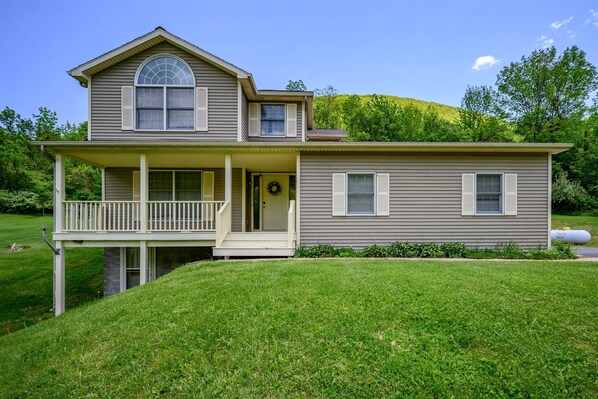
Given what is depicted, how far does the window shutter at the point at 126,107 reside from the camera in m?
10.0

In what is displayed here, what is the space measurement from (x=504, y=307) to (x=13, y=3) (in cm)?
3019

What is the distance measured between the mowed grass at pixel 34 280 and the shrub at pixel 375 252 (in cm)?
919

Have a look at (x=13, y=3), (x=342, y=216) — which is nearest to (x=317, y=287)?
(x=342, y=216)

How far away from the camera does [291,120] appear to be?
11.7m

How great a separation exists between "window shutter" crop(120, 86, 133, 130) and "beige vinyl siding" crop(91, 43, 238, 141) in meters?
0.15

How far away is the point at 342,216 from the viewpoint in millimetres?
9195

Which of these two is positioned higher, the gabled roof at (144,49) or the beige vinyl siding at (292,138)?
the gabled roof at (144,49)

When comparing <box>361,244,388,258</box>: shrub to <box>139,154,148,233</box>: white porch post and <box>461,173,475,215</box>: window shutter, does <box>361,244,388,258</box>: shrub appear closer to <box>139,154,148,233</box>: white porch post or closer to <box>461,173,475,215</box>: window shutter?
<box>461,173,475,215</box>: window shutter

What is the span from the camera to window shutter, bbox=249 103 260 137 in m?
11.6

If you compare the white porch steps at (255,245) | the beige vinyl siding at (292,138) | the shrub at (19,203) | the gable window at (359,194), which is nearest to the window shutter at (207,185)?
the beige vinyl siding at (292,138)

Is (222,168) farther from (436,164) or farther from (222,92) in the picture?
(436,164)

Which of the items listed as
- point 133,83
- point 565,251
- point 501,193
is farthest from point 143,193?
point 565,251

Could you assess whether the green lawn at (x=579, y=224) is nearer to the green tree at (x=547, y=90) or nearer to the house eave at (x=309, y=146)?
the green tree at (x=547, y=90)

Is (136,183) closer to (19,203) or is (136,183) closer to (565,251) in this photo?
(565,251)
